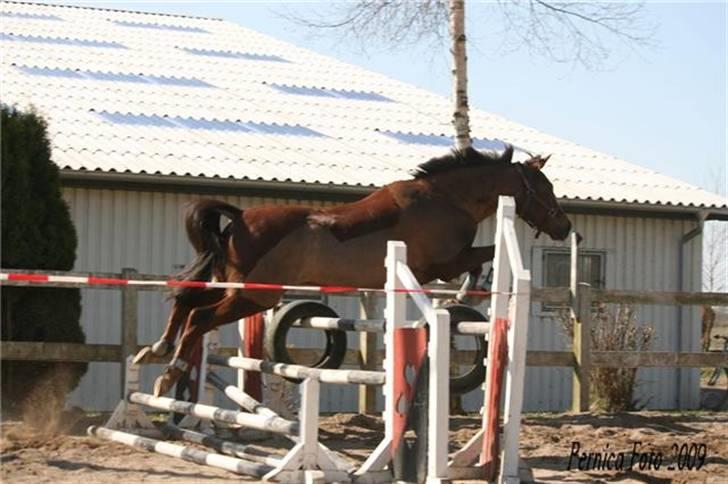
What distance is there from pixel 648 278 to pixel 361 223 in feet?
27.8

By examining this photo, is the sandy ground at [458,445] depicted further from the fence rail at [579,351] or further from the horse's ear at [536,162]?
the horse's ear at [536,162]

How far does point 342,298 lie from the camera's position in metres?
15.5

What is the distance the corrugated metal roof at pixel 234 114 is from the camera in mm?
15461

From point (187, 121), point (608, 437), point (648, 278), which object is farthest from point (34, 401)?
point (648, 278)

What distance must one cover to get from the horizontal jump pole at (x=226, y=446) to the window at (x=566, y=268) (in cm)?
724

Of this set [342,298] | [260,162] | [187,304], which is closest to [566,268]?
[342,298]

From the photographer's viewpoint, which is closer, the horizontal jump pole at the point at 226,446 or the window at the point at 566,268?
the horizontal jump pole at the point at 226,446

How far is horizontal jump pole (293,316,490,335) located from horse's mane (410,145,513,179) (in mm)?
1315

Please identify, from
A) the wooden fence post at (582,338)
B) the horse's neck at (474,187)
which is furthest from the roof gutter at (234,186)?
the horse's neck at (474,187)

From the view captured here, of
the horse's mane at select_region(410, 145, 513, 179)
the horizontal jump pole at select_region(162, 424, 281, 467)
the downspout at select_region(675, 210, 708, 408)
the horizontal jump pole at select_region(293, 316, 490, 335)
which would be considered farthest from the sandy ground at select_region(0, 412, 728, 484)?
the downspout at select_region(675, 210, 708, 408)

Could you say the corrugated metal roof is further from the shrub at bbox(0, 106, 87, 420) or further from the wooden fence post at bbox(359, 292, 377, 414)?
the wooden fence post at bbox(359, 292, 377, 414)

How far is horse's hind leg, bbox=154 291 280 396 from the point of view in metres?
9.76

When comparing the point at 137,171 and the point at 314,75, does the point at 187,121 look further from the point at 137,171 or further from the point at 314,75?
the point at 314,75

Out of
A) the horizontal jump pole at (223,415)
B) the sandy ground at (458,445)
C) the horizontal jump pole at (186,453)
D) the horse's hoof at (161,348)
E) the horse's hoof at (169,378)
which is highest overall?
the horse's hoof at (161,348)
